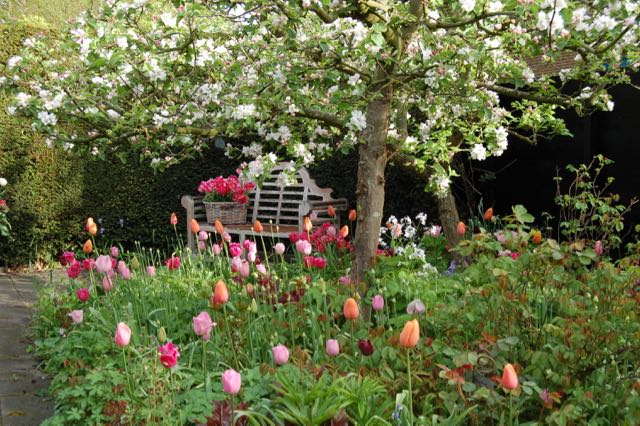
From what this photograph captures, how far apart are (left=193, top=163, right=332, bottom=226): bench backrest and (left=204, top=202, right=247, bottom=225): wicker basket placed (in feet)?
1.00

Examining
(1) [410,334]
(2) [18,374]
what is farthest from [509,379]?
(2) [18,374]

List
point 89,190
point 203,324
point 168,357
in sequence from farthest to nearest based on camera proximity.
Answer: point 89,190 → point 203,324 → point 168,357

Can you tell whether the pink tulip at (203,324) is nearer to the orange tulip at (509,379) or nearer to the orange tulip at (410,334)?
the orange tulip at (410,334)

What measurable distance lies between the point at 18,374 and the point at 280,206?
3.93 meters

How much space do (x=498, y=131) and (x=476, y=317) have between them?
224cm

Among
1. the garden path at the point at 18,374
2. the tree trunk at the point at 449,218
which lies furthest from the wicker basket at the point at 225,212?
the tree trunk at the point at 449,218

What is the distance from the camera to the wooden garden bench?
271 inches

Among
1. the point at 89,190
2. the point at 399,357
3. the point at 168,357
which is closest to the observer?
the point at 168,357

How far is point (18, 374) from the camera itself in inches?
154

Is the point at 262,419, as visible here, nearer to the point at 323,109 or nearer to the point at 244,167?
the point at 244,167

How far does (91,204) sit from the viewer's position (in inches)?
314

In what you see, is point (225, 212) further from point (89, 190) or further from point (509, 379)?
point (509, 379)

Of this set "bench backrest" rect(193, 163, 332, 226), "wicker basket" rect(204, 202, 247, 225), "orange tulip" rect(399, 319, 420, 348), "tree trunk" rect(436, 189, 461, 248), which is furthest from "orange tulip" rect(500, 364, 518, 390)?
"wicker basket" rect(204, 202, 247, 225)

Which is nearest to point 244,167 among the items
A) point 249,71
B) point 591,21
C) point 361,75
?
point 249,71
